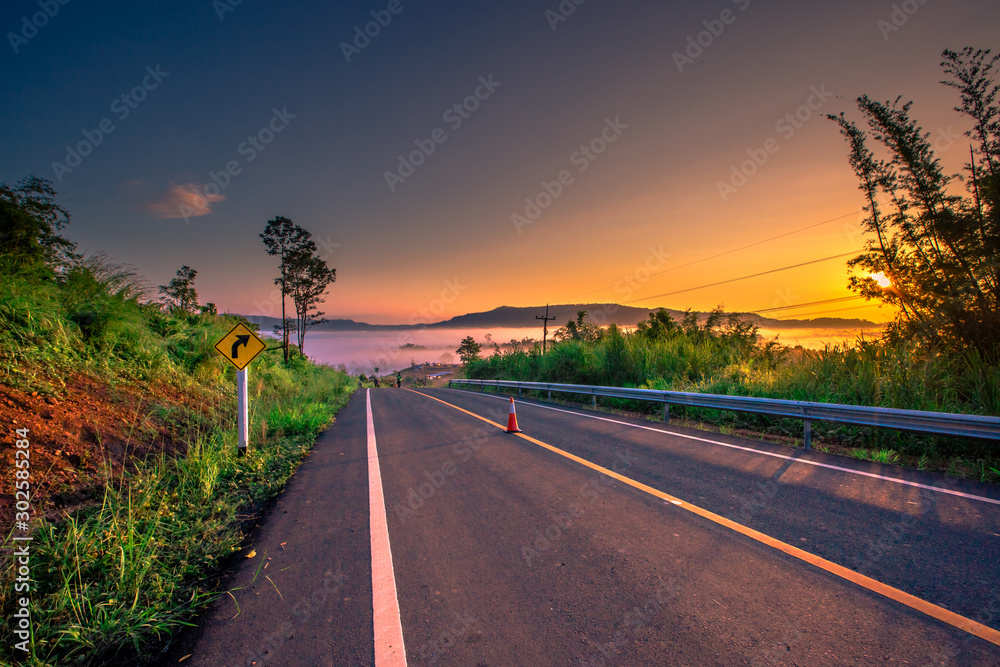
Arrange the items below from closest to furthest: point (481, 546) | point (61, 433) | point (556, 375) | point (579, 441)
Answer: point (481, 546), point (61, 433), point (579, 441), point (556, 375)

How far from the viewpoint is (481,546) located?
3359mm

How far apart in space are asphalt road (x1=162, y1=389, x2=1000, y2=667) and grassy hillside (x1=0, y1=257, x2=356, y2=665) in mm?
472

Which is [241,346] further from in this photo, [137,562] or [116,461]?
[137,562]

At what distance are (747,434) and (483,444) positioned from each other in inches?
196

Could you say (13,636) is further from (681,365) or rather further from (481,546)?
(681,365)

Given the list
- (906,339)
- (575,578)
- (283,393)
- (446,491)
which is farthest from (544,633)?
(283,393)

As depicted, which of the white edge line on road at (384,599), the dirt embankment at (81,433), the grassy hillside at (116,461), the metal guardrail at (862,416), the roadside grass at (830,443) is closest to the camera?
the white edge line on road at (384,599)

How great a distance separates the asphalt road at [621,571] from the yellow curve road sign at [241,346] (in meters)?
2.29

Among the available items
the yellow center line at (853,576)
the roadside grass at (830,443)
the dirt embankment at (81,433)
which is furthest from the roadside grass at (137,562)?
the roadside grass at (830,443)

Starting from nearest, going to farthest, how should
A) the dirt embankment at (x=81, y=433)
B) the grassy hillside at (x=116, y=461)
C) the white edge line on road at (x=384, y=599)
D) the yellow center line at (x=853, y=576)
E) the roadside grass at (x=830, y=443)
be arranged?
the white edge line on road at (x=384, y=599)
the yellow center line at (x=853, y=576)
the grassy hillside at (x=116, y=461)
the dirt embankment at (x=81, y=433)
the roadside grass at (x=830, y=443)

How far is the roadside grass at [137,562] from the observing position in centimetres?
233

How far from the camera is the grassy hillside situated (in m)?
2.54

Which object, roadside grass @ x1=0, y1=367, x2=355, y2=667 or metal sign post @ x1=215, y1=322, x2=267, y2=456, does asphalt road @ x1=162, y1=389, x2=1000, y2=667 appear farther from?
metal sign post @ x1=215, y1=322, x2=267, y2=456

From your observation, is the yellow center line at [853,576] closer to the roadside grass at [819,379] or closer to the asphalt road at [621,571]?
the asphalt road at [621,571]
